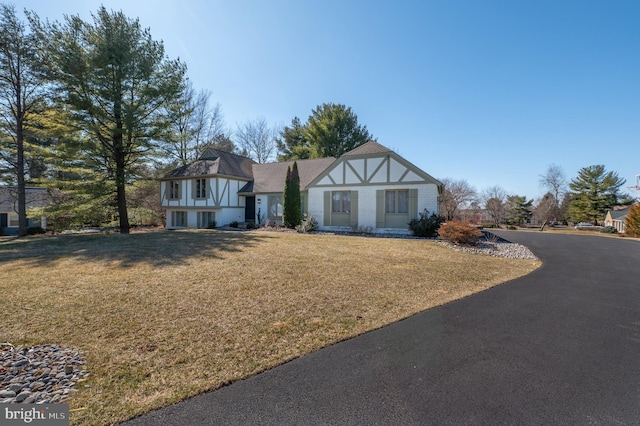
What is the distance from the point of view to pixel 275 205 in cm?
2031

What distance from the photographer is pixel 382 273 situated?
274 inches

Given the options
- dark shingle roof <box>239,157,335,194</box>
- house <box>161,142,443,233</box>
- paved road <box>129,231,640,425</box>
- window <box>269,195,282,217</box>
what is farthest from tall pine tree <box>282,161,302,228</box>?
paved road <box>129,231,640,425</box>

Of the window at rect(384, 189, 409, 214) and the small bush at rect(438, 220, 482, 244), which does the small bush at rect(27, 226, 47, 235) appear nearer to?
the window at rect(384, 189, 409, 214)

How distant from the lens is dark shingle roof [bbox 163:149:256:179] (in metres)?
20.3

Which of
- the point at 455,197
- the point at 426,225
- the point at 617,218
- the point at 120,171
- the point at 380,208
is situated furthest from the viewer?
the point at 617,218

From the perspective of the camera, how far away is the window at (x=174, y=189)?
21.5 meters

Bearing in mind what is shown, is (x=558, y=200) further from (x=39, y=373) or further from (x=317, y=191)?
(x=39, y=373)

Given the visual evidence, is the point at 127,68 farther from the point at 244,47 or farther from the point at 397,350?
the point at 397,350

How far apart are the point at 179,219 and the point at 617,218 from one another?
152ft

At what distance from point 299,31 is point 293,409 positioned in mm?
12612

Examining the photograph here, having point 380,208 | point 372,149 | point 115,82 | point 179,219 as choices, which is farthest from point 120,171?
point 380,208

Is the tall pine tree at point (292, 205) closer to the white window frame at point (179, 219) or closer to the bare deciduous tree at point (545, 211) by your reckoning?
the white window frame at point (179, 219)

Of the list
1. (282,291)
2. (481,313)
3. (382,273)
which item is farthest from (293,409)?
(382,273)

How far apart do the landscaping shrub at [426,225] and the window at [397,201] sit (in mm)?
1241
